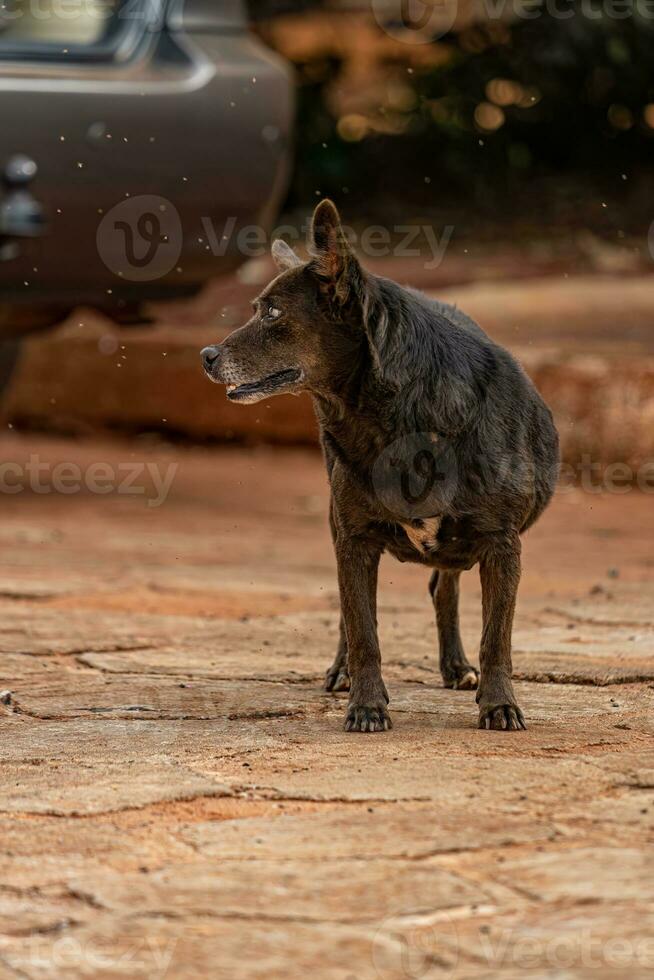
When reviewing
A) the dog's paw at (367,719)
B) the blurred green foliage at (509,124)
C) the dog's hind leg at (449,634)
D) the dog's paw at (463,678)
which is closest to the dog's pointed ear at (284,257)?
the dog's hind leg at (449,634)

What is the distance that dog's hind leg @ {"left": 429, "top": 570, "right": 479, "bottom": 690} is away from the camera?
16.1 ft

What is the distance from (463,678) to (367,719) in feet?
2.43

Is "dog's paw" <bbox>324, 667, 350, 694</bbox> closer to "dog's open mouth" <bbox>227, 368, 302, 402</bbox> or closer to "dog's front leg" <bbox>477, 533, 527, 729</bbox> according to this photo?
"dog's front leg" <bbox>477, 533, 527, 729</bbox>

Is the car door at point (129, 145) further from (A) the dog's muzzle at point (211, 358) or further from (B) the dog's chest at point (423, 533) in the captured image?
(B) the dog's chest at point (423, 533)

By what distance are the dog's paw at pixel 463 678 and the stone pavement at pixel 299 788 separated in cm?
13

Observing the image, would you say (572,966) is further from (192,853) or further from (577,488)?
(577,488)

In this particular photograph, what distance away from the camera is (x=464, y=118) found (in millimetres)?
15367

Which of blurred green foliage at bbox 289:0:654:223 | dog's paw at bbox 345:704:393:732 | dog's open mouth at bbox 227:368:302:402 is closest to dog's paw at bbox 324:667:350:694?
dog's paw at bbox 345:704:393:732

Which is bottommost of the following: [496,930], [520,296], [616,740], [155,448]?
[155,448]

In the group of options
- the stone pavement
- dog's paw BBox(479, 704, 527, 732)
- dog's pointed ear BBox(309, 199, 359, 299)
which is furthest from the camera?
dog's paw BBox(479, 704, 527, 732)

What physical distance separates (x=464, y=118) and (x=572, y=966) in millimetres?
13387

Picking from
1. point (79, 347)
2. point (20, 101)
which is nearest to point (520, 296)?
point (79, 347)

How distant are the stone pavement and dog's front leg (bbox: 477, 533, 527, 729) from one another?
0.35 ft

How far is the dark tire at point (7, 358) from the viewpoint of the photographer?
31.7ft
